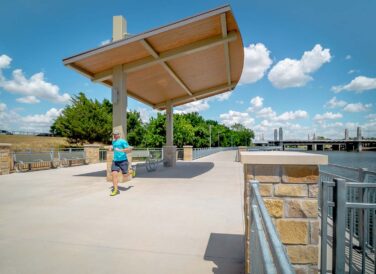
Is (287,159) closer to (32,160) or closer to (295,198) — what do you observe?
(295,198)

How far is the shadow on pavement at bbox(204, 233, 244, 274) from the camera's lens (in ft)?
9.11

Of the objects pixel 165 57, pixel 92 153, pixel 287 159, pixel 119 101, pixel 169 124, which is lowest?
pixel 92 153

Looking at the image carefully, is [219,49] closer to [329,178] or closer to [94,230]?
[329,178]

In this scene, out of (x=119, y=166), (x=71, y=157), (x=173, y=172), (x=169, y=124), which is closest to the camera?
(x=119, y=166)

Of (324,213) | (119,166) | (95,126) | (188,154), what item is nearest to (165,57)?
(119,166)

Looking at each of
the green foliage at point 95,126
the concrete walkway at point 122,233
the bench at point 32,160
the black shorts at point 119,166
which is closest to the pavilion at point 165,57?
the black shorts at point 119,166

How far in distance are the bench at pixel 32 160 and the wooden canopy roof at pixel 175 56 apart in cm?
624

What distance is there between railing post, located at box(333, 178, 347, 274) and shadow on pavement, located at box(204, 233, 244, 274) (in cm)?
110

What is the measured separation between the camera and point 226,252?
315 cm

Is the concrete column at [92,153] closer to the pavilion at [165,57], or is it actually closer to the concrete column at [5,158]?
the concrete column at [5,158]

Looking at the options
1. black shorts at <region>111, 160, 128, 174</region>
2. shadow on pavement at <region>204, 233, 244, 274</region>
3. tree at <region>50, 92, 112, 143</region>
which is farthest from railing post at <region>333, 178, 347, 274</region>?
tree at <region>50, 92, 112, 143</region>

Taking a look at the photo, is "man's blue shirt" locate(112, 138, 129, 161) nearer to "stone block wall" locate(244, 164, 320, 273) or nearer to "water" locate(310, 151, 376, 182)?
"stone block wall" locate(244, 164, 320, 273)

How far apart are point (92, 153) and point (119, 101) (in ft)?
33.1

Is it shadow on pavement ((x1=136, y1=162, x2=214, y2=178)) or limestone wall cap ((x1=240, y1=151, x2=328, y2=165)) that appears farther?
shadow on pavement ((x1=136, y1=162, x2=214, y2=178))
